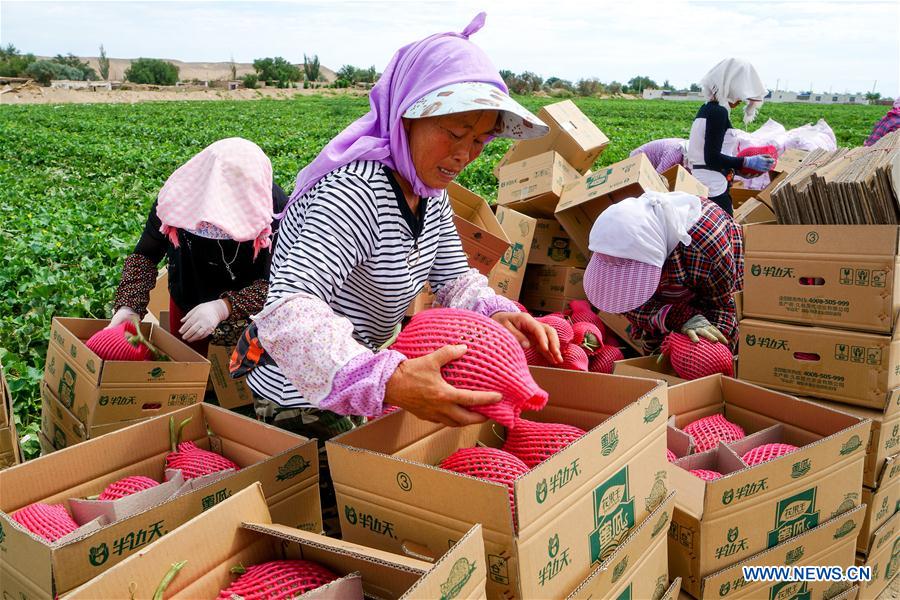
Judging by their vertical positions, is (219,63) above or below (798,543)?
above

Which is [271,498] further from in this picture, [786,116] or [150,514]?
[786,116]

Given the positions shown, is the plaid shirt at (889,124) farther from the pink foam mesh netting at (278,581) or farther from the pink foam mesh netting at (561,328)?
the pink foam mesh netting at (278,581)

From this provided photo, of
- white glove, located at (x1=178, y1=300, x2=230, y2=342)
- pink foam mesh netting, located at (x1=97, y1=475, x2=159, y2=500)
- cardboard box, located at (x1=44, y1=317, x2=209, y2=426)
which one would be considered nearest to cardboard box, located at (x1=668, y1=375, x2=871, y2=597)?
pink foam mesh netting, located at (x1=97, y1=475, x2=159, y2=500)

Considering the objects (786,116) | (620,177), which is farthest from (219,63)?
(620,177)

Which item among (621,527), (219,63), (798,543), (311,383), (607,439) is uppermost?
(219,63)

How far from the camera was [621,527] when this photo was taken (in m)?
1.76

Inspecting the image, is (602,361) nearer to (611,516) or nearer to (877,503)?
(877,503)

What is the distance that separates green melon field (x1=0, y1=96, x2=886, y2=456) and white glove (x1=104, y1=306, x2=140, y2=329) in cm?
115

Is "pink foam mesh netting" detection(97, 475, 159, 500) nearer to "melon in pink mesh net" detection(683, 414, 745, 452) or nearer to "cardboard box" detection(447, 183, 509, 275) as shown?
"melon in pink mesh net" detection(683, 414, 745, 452)

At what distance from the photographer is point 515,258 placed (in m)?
4.73

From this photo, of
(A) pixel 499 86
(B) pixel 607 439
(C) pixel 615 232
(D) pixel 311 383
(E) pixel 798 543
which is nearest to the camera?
(D) pixel 311 383

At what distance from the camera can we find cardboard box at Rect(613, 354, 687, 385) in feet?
10.3

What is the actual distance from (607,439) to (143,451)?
5.03 feet

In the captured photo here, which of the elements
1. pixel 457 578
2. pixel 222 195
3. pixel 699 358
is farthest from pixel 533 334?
pixel 222 195
